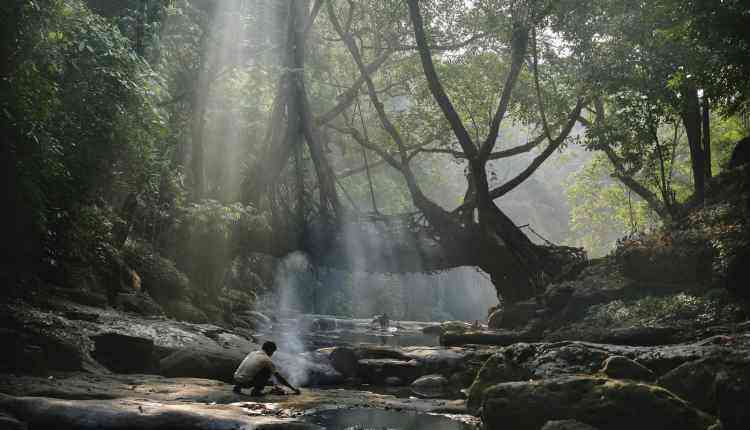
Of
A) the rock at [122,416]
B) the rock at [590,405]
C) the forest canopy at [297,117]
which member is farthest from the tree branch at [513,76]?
the rock at [122,416]

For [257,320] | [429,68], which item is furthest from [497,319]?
[257,320]

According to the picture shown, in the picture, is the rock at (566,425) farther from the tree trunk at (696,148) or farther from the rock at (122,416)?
the tree trunk at (696,148)

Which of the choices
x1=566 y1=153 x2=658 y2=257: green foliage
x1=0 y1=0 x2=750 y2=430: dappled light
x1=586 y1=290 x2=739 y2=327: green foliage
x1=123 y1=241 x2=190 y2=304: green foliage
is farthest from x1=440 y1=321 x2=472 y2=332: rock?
x1=566 y1=153 x2=658 y2=257: green foliage

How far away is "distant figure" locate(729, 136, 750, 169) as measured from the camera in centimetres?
1504

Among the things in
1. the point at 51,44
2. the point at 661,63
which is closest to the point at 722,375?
the point at 51,44

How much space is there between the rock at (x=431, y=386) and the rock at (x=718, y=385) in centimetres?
433

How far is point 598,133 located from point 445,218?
213 inches

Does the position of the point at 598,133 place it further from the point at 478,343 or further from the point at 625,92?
the point at 478,343

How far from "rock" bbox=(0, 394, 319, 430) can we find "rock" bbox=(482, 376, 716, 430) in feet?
7.37

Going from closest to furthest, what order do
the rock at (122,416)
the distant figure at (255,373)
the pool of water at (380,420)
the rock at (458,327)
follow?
the rock at (122,416), the pool of water at (380,420), the distant figure at (255,373), the rock at (458,327)

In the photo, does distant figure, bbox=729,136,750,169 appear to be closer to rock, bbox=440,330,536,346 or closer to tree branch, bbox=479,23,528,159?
tree branch, bbox=479,23,528,159

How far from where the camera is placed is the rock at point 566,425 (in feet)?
19.7

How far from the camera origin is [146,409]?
245 inches

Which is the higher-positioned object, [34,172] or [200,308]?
[34,172]
